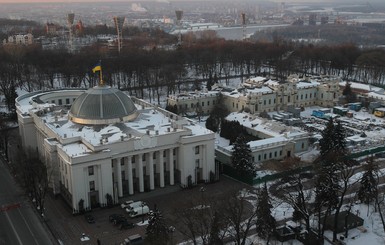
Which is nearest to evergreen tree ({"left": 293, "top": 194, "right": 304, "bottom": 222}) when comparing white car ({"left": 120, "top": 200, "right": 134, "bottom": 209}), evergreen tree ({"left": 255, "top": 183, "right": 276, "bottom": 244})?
evergreen tree ({"left": 255, "top": 183, "right": 276, "bottom": 244})

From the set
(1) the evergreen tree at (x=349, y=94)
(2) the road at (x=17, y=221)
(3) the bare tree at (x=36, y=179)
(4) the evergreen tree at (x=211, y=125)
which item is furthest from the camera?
(1) the evergreen tree at (x=349, y=94)

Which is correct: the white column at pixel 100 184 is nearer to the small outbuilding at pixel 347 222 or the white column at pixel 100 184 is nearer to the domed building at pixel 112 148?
the domed building at pixel 112 148

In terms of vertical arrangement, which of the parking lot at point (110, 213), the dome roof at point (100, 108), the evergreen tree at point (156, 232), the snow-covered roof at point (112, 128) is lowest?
the parking lot at point (110, 213)

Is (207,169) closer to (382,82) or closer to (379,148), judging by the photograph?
(379,148)

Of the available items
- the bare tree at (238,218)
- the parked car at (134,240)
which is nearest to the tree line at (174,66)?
the bare tree at (238,218)

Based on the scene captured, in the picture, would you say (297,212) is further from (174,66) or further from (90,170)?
(174,66)

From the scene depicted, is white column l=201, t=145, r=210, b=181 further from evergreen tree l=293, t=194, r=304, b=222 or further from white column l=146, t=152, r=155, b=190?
evergreen tree l=293, t=194, r=304, b=222

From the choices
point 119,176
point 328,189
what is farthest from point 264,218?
point 119,176
